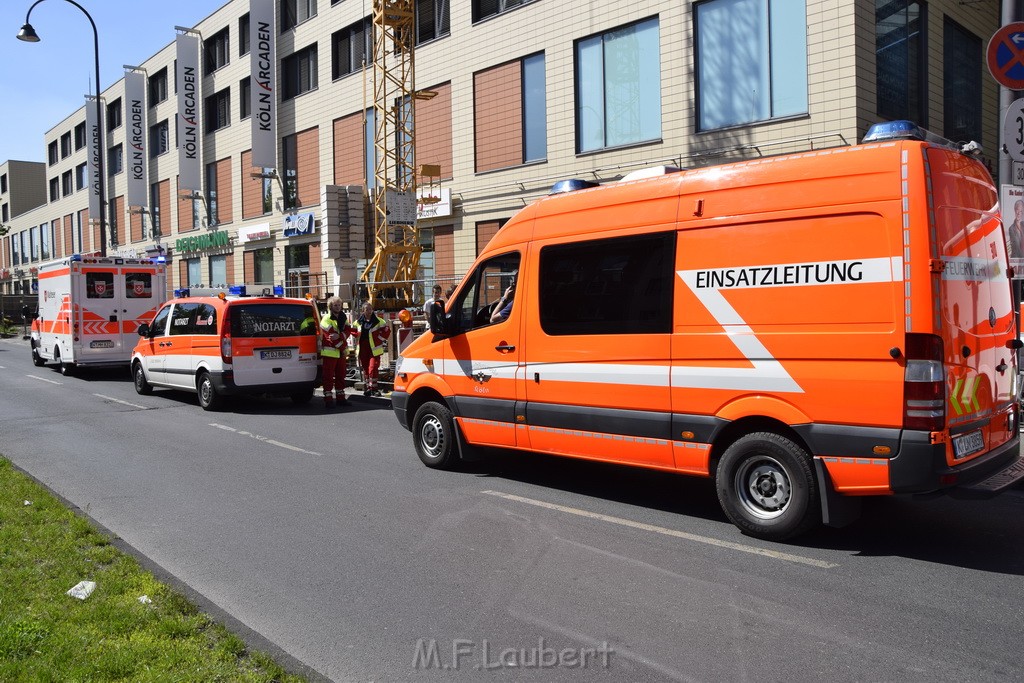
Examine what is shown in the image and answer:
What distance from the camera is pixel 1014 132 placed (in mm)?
7961

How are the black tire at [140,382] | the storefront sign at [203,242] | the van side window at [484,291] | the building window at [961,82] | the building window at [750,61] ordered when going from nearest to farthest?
the van side window at [484,291] → the black tire at [140,382] → the building window at [750,61] → the building window at [961,82] → the storefront sign at [203,242]

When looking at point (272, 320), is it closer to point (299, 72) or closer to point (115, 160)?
point (299, 72)

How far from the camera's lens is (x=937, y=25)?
17422 mm

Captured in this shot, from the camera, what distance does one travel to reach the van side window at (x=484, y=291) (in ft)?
24.5

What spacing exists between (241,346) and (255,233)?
876 inches

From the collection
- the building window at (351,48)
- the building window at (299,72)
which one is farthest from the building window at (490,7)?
the building window at (299,72)

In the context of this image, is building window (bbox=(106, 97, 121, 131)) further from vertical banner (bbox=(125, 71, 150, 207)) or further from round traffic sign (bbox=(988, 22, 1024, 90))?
round traffic sign (bbox=(988, 22, 1024, 90))

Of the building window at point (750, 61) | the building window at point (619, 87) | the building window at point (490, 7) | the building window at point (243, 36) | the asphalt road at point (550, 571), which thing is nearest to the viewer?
the asphalt road at point (550, 571)

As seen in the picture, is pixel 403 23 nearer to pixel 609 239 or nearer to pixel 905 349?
pixel 609 239

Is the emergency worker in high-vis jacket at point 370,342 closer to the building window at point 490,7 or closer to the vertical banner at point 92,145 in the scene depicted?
the building window at point 490,7

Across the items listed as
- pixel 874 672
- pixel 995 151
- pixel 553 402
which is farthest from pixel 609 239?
pixel 995 151

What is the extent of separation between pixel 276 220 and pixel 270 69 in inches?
230

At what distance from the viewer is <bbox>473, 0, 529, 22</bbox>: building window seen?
2166 cm

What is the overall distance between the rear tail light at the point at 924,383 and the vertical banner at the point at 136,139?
4605 centimetres
